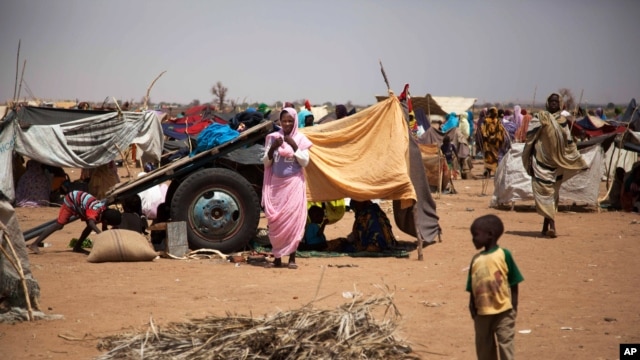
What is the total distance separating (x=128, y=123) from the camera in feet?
52.0

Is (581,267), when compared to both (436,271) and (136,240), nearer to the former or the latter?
(436,271)

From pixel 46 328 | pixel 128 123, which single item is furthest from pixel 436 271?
pixel 128 123

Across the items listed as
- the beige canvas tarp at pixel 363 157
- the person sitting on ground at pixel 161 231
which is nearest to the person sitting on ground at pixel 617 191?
the beige canvas tarp at pixel 363 157

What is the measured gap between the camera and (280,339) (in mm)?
5156

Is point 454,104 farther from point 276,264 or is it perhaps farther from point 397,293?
point 397,293

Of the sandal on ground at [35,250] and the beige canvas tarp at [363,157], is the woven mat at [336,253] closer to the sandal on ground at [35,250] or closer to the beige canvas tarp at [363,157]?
the beige canvas tarp at [363,157]

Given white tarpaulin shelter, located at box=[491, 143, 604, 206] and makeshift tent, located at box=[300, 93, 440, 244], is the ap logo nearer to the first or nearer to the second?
makeshift tent, located at box=[300, 93, 440, 244]

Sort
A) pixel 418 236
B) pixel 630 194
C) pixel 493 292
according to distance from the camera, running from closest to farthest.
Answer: pixel 493 292 < pixel 418 236 < pixel 630 194

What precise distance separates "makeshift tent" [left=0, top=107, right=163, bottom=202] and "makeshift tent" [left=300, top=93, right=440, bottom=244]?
5613mm

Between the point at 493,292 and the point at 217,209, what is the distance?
5673 millimetres

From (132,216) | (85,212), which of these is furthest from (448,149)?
(85,212)

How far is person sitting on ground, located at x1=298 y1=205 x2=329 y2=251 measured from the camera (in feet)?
35.1

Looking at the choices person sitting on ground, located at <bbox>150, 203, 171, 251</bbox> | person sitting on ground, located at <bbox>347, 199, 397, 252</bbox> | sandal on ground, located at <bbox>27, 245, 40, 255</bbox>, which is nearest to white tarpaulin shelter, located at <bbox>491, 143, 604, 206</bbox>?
person sitting on ground, located at <bbox>347, 199, 397, 252</bbox>

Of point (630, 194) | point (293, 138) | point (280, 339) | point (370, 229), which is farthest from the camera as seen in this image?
point (630, 194)
